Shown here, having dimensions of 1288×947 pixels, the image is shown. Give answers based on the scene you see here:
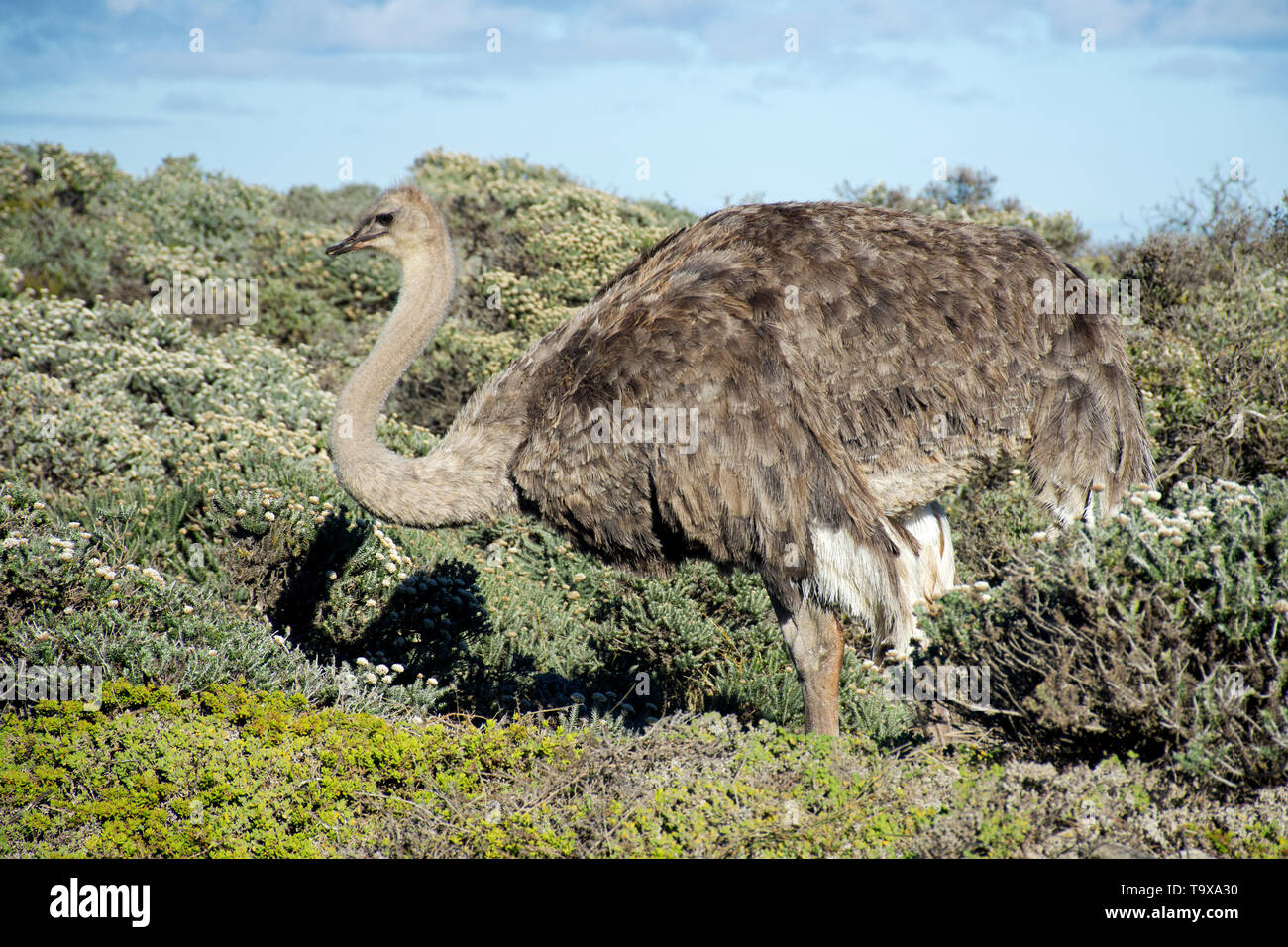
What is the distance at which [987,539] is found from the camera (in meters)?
7.10

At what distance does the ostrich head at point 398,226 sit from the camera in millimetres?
5125

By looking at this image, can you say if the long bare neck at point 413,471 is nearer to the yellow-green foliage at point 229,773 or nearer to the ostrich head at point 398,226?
the ostrich head at point 398,226

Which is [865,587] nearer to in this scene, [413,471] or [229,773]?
[413,471]

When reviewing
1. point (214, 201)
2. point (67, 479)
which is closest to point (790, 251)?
point (67, 479)

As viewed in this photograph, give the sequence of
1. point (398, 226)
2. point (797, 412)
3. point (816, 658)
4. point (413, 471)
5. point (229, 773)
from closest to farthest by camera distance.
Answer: point (229, 773), point (797, 412), point (816, 658), point (413, 471), point (398, 226)

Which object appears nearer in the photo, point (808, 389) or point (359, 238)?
point (808, 389)

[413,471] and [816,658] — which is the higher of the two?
[413,471]

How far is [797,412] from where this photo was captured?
411cm

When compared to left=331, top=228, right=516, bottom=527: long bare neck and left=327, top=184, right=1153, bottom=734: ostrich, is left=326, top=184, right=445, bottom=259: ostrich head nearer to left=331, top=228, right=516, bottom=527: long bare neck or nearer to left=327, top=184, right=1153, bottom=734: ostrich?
left=327, top=184, right=1153, bottom=734: ostrich

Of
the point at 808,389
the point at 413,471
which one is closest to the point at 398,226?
the point at 413,471

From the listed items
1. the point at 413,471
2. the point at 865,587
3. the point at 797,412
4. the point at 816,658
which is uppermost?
the point at 797,412

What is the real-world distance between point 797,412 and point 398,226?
2147mm

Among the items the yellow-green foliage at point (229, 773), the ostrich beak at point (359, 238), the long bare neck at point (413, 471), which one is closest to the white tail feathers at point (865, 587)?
the yellow-green foliage at point (229, 773)

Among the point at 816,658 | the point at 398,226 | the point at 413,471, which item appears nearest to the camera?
the point at 816,658
